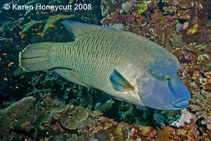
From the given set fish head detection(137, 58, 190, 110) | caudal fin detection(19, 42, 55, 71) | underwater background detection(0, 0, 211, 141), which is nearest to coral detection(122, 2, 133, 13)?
underwater background detection(0, 0, 211, 141)

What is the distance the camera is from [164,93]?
67.3 inches

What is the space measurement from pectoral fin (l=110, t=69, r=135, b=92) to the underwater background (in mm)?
2136

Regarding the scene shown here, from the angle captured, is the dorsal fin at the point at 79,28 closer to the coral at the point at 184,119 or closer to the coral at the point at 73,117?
the coral at the point at 73,117

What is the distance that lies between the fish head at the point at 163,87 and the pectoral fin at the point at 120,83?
0.12 metres

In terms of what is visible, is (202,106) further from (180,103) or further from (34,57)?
(34,57)

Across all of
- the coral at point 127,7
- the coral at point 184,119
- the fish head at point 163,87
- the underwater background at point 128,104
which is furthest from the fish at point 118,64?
the coral at point 127,7

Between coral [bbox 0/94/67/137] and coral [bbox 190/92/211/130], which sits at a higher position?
coral [bbox 190/92/211/130]

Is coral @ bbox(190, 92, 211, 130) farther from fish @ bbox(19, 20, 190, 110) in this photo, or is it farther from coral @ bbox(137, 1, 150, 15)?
coral @ bbox(137, 1, 150, 15)

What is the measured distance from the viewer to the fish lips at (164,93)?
64.8 inches

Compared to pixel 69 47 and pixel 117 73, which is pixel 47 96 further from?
pixel 117 73

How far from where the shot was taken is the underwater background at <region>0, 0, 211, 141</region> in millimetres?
3631

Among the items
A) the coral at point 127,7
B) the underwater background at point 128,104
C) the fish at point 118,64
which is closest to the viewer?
the fish at point 118,64

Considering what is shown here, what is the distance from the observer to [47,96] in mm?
4684

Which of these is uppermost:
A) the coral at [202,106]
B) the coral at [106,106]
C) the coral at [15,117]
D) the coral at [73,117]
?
the coral at [202,106]
